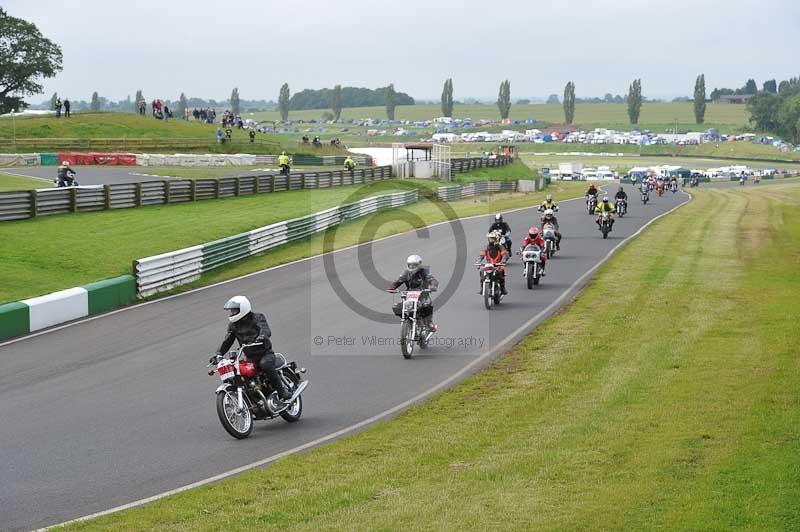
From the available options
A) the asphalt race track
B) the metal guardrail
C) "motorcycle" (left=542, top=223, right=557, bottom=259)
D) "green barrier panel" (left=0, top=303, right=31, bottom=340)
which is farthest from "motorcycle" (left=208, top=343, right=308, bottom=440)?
the metal guardrail

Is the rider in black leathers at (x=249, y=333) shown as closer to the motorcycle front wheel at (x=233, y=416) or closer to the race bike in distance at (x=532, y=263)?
the motorcycle front wheel at (x=233, y=416)

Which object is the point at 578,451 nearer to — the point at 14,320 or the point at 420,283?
the point at 420,283

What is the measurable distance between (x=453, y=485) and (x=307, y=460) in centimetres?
219

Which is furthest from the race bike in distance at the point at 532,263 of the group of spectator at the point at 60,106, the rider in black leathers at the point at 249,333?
the group of spectator at the point at 60,106

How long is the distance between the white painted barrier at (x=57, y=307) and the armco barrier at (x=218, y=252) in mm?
2782

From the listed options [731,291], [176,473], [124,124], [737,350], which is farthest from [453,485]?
[124,124]

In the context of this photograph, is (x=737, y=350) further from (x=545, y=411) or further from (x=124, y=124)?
(x=124, y=124)

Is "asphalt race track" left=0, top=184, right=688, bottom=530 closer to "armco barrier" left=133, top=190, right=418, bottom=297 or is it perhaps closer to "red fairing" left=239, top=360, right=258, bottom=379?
"red fairing" left=239, top=360, right=258, bottom=379

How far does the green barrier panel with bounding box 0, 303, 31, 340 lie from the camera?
2102 cm

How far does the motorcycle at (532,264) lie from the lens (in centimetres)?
2784

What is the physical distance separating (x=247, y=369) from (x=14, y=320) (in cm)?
940

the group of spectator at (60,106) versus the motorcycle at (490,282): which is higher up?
the group of spectator at (60,106)

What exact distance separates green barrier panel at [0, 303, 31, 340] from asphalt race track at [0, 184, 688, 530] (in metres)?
0.57

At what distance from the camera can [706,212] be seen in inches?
2362
